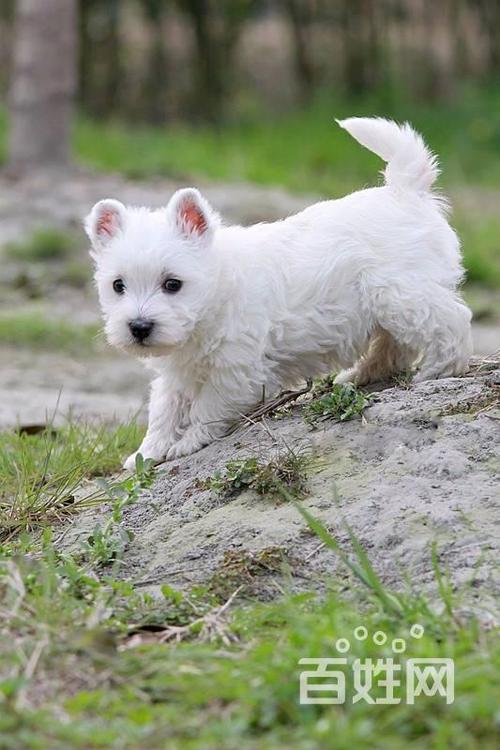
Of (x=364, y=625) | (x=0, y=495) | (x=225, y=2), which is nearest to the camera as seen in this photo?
(x=364, y=625)

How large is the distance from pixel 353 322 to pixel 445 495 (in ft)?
3.68

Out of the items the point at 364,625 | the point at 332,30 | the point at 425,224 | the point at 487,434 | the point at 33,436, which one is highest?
the point at 332,30

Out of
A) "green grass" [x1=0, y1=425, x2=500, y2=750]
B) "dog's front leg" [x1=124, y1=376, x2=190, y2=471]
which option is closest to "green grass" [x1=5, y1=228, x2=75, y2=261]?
Answer: "dog's front leg" [x1=124, y1=376, x2=190, y2=471]

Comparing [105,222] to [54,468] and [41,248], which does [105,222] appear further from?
[41,248]

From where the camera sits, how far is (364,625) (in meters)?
3.27

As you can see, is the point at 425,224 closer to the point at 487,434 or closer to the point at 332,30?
the point at 487,434

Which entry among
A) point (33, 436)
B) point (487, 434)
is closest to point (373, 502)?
point (487, 434)

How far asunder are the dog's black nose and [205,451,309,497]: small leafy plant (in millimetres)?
572

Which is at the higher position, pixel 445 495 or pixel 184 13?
pixel 184 13

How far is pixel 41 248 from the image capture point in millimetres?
10281

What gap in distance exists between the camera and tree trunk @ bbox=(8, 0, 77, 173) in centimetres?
1181

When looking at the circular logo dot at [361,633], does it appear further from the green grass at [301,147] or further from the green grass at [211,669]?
the green grass at [301,147]

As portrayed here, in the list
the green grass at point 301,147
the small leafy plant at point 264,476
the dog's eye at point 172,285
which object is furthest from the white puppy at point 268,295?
the green grass at point 301,147

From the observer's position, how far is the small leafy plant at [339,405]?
180 inches
